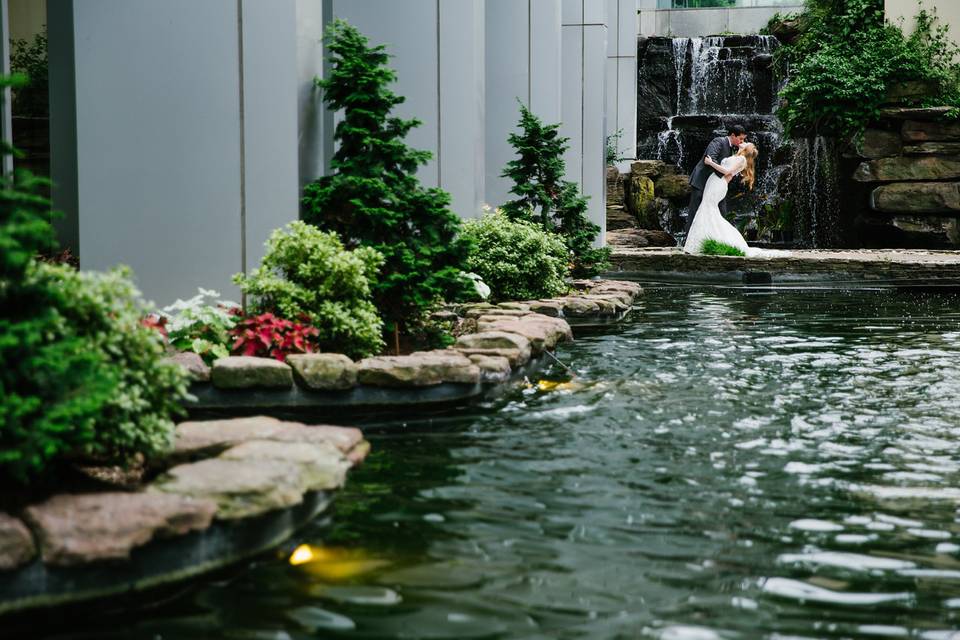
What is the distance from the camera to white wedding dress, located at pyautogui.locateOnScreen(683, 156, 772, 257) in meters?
20.8

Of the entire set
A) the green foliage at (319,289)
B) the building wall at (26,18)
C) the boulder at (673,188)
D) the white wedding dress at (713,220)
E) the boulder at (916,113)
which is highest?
the boulder at (916,113)

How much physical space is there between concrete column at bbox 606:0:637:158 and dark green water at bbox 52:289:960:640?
25225 millimetres

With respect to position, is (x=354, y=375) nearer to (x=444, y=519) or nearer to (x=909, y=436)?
(x=444, y=519)

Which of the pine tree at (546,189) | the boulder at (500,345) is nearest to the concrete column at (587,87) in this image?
the pine tree at (546,189)

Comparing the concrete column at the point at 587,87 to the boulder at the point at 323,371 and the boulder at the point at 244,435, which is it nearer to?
the boulder at the point at 323,371

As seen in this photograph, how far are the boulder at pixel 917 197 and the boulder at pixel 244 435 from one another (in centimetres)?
2017

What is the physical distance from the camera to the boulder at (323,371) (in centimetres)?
722

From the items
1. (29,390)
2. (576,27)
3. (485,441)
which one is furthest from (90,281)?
(576,27)

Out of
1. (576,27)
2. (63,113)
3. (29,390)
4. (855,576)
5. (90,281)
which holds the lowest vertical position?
(855,576)

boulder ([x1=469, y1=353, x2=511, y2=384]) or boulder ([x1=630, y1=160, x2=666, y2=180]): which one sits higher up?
boulder ([x1=630, y1=160, x2=666, y2=180])

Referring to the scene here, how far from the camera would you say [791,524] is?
16.5 feet

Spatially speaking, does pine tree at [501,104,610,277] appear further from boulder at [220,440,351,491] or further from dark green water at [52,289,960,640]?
boulder at [220,440,351,491]

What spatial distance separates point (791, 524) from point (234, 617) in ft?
8.43

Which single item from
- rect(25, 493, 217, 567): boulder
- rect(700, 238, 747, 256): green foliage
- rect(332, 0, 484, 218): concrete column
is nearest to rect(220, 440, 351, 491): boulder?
rect(25, 493, 217, 567): boulder
